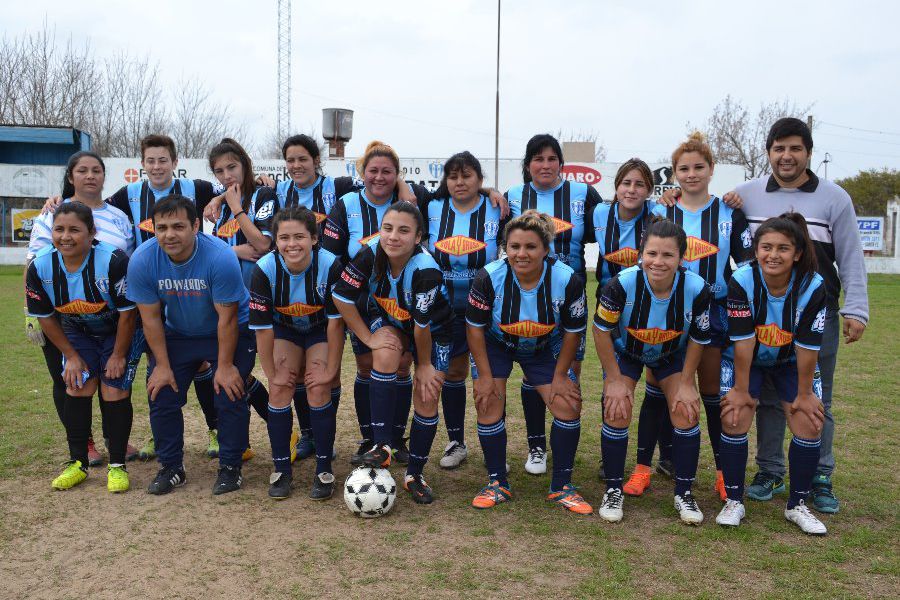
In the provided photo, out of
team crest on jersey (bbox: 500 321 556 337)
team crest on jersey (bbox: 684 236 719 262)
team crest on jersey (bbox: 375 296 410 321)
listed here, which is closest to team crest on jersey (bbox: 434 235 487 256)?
team crest on jersey (bbox: 375 296 410 321)

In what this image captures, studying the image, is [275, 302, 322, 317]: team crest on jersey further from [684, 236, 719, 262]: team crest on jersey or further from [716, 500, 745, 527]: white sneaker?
[716, 500, 745, 527]: white sneaker

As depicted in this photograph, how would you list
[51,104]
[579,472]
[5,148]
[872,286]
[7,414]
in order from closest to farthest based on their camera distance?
[579,472] < [7,414] < [872,286] < [5,148] < [51,104]

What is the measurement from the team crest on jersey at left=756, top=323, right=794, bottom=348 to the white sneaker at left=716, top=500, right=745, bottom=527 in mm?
869

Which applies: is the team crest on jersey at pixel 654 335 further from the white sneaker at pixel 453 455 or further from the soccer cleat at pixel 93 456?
the soccer cleat at pixel 93 456

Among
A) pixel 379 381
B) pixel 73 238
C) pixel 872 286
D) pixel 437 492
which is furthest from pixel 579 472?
pixel 872 286

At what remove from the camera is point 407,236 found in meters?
4.07

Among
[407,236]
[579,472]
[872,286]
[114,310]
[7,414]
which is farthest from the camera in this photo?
[872,286]

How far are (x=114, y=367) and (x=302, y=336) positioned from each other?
114 centimetres

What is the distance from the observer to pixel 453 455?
16.0 ft

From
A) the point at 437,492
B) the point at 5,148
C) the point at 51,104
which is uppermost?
the point at 51,104

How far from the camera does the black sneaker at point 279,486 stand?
167 inches

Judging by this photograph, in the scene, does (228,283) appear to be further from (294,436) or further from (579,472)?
(579,472)

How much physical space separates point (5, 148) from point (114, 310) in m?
24.9

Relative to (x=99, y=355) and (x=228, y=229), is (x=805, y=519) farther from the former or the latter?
(x=99, y=355)
